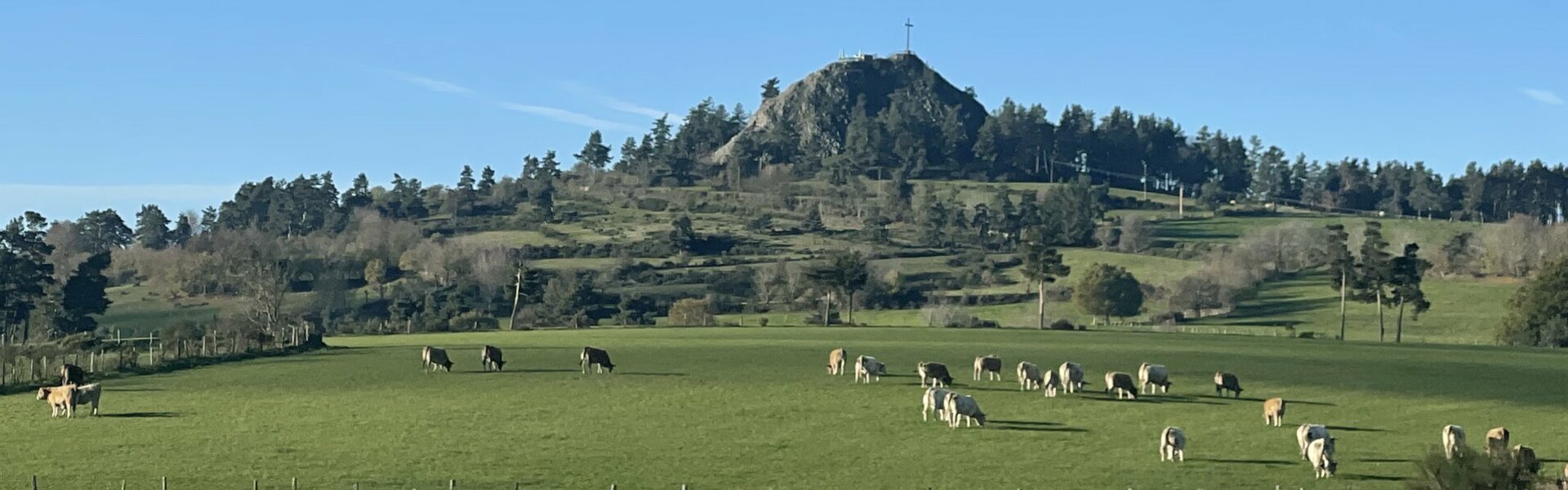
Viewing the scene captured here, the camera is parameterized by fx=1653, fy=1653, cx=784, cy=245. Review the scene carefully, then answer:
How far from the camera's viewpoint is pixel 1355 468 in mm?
40375

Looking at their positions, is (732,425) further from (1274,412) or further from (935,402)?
(1274,412)

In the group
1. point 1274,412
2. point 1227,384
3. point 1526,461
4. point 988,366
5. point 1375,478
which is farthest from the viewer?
point 988,366

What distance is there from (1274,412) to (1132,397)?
7550 mm

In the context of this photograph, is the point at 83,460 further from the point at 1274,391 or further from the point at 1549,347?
the point at 1549,347

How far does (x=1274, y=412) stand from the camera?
49.2m

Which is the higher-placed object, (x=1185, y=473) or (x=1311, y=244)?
(x=1311, y=244)

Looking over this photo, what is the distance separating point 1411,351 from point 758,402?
45805 mm

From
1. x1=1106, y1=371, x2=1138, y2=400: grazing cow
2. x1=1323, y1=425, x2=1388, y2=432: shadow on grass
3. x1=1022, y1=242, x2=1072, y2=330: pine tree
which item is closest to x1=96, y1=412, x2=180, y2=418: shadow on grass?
x1=1106, y1=371, x2=1138, y2=400: grazing cow

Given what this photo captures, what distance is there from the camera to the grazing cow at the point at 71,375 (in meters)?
62.1

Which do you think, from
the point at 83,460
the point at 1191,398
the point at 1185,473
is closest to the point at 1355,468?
the point at 1185,473

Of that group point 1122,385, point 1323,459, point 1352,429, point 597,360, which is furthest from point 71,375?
point 1323,459

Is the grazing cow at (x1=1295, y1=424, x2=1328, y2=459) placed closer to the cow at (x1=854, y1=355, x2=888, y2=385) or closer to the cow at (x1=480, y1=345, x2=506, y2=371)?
the cow at (x1=854, y1=355, x2=888, y2=385)

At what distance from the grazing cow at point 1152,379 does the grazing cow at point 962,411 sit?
11.7m

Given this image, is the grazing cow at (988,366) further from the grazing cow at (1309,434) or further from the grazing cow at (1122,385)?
the grazing cow at (1309,434)
